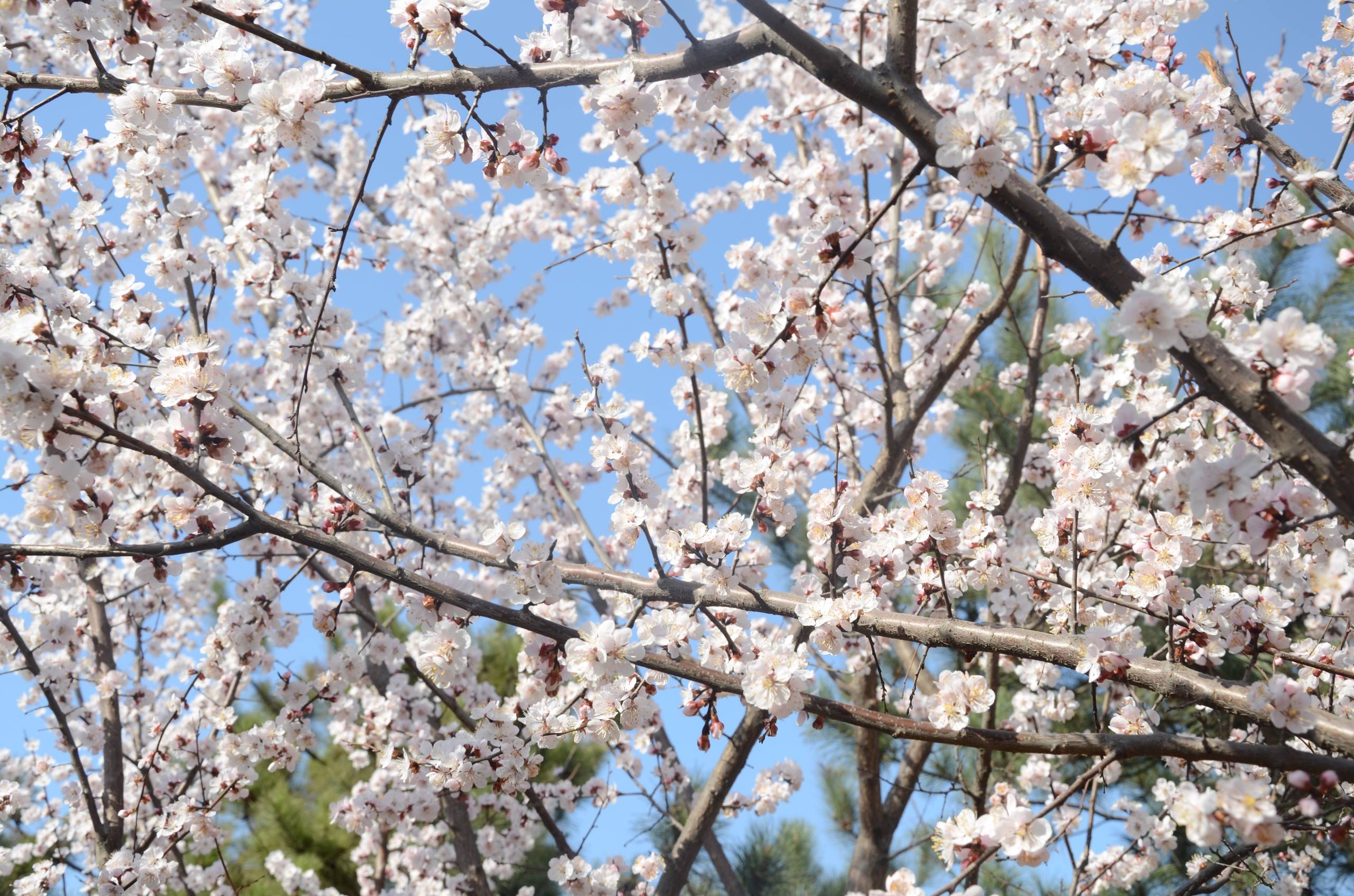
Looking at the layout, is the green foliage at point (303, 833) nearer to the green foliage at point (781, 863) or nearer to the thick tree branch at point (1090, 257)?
the green foliage at point (781, 863)

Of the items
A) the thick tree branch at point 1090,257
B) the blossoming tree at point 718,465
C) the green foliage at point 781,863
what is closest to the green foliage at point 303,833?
the blossoming tree at point 718,465

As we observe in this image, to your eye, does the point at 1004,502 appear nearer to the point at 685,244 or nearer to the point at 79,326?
the point at 685,244

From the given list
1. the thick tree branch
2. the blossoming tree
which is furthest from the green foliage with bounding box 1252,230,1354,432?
the thick tree branch

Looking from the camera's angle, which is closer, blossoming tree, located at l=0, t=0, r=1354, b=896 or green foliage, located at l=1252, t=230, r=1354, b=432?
blossoming tree, located at l=0, t=0, r=1354, b=896

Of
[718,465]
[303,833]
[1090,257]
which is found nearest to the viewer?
[1090,257]

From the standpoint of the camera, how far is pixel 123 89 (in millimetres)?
1860

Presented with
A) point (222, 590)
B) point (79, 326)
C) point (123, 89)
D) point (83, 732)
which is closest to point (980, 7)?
point (123, 89)

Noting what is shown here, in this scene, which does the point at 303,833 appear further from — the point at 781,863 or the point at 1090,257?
the point at 1090,257

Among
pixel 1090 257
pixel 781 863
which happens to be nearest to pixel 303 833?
pixel 781 863

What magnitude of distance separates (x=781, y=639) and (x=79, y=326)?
195cm

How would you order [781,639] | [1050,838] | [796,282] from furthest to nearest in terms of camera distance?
[796,282]
[781,639]
[1050,838]

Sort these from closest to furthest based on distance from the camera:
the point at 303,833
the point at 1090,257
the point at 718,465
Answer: the point at 1090,257 < the point at 718,465 < the point at 303,833

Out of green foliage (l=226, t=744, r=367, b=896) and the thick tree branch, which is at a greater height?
green foliage (l=226, t=744, r=367, b=896)

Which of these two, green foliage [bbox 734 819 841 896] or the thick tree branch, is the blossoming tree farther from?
green foliage [bbox 734 819 841 896]
